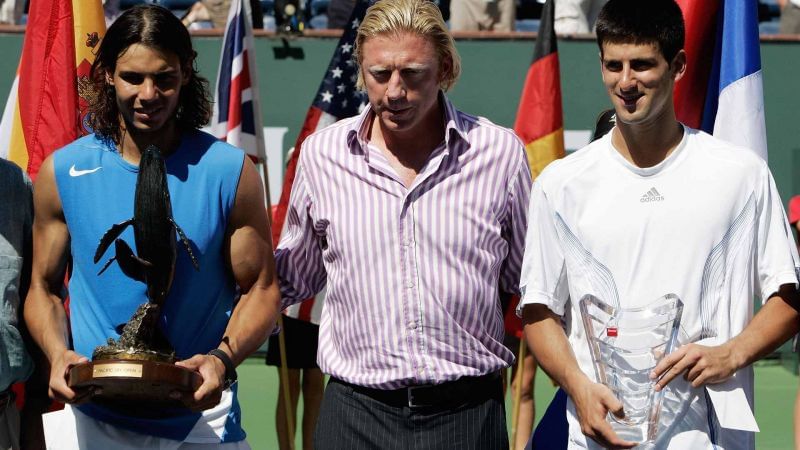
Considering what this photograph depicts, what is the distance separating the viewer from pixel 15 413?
396 centimetres

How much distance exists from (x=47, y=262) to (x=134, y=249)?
28cm

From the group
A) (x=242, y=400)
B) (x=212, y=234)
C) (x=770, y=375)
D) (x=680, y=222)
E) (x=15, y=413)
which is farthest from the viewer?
(x=770, y=375)

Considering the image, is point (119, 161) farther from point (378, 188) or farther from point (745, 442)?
point (745, 442)

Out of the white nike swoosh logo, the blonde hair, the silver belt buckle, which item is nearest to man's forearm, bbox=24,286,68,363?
the white nike swoosh logo

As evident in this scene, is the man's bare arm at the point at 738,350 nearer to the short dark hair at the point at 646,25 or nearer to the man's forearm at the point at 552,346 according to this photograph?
the man's forearm at the point at 552,346

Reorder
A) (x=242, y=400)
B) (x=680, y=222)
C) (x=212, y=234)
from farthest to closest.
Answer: (x=242, y=400)
(x=212, y=234)
(x=680, y=222)

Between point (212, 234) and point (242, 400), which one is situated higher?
point (212, 234)

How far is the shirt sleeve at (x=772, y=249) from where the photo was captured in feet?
10.9

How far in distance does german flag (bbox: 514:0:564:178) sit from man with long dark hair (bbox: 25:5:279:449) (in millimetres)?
4146

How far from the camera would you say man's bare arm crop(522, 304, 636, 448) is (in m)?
3.29

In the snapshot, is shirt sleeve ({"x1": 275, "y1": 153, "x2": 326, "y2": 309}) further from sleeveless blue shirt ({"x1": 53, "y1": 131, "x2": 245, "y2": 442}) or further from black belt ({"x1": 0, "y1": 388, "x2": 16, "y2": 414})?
black belt ({"x1": 0, "y1": 388, "x2": 16, "y2": 414})

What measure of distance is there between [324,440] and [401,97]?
100 cm

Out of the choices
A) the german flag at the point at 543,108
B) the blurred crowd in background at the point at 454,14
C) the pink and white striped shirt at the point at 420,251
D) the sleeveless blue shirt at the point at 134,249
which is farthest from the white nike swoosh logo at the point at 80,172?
the blurred crowd in background at the point at 454,14

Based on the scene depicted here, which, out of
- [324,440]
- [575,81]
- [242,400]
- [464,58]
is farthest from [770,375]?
[324,440]
